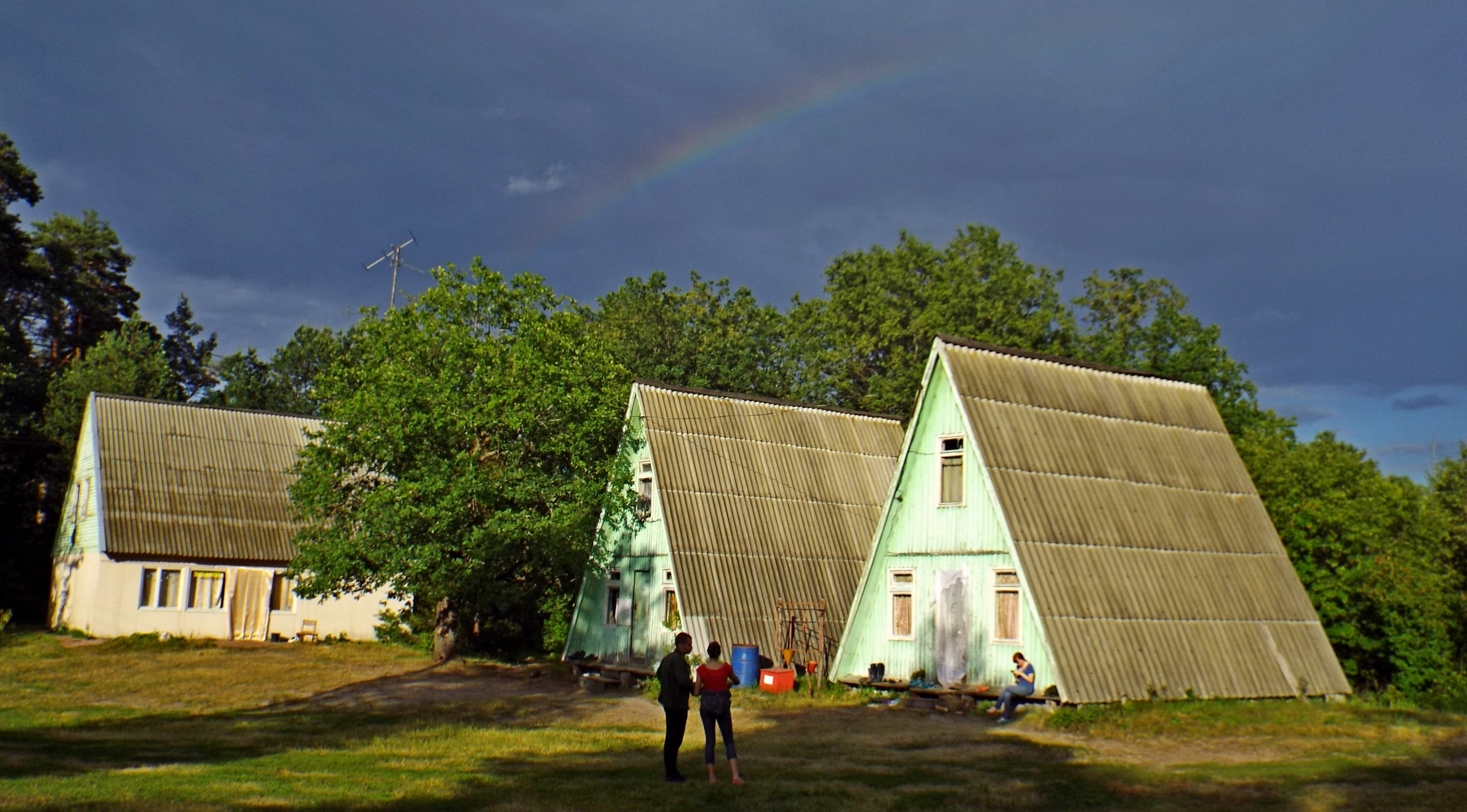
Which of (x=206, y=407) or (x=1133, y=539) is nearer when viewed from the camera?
(x=1133, y=539)

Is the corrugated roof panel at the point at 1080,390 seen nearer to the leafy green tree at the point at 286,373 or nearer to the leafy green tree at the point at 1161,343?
the leafy green tree at the point at 1161,343

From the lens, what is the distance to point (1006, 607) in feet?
83.9

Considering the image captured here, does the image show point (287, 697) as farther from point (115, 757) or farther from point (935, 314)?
point (935, 314)

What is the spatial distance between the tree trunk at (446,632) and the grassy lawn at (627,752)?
632 cm

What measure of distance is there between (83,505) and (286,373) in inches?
1471

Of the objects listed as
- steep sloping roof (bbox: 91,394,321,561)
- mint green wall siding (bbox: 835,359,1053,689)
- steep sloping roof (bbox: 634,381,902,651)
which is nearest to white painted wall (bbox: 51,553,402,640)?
steep sloping roof (bbox: 91,394,321,561)

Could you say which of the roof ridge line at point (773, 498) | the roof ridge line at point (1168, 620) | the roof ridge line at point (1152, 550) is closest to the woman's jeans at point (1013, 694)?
the roof ridge line at point (1168, 620)

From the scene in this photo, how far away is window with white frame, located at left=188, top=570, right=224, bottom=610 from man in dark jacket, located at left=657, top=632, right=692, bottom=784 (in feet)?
110

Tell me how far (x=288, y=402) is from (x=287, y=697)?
57.5 meters

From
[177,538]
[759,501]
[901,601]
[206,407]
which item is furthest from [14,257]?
[901,601]

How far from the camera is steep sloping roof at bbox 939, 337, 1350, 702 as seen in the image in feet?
80.0

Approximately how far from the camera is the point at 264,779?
47.0 ft

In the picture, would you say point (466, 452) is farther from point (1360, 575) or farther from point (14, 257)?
point (14, 257)

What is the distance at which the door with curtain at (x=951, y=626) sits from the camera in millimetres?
26359
